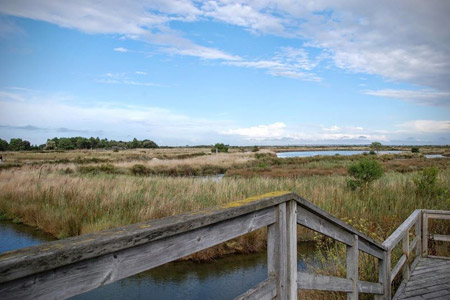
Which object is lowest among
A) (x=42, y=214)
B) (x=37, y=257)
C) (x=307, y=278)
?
(x=42, y=214)

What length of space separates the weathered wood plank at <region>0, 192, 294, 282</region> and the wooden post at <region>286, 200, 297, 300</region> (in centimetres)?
69

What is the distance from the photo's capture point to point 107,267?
1.22 m

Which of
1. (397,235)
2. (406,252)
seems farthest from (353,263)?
(406,252)

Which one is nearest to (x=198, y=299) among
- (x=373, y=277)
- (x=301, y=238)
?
(x=373, y=277)

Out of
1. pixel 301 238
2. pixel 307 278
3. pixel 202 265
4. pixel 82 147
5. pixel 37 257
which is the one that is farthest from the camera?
pixel 82 147

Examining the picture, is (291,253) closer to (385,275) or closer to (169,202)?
(385,275)

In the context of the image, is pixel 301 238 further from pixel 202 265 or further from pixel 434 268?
pixel 434 268

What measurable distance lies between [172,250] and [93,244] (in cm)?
42

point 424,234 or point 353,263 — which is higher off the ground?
point 353,263

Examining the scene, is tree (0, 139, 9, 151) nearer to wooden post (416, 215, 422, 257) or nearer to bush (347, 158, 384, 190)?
bush (347, 158, 384, 190)

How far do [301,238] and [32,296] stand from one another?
9.67 meters

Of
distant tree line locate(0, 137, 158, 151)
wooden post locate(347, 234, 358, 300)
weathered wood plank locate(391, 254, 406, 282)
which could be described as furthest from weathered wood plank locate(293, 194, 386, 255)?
distant tree line locate(0, 137, 158, 151)

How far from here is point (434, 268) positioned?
5801 mm

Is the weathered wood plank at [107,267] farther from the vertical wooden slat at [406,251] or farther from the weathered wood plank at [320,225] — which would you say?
the vertical wooden slat at [406,251]
